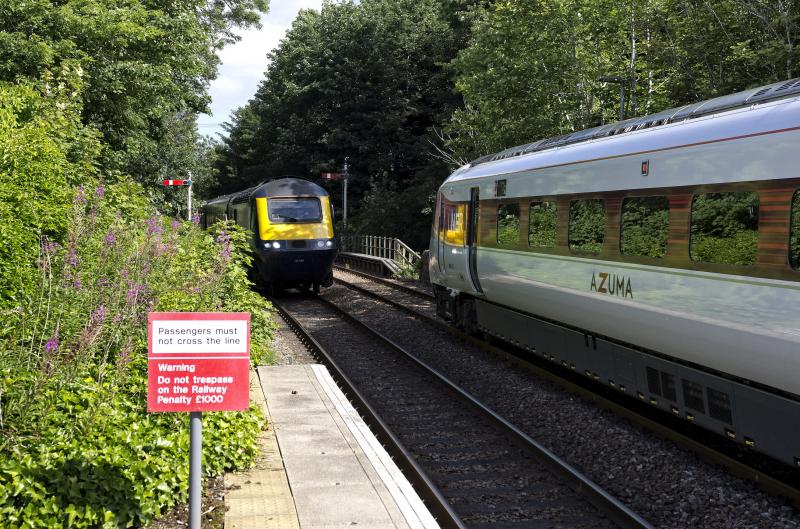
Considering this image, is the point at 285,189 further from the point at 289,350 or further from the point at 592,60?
the point at 592,60

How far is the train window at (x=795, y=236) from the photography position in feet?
19.6

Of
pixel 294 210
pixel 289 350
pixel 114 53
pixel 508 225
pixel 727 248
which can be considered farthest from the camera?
pixel 294 210

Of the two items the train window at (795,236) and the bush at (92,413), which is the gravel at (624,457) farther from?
the bush at (92,413)

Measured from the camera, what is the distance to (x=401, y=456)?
7.74m

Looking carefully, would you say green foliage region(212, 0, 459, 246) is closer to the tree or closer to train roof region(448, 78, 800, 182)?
the tree

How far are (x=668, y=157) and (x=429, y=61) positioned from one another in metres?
38.9

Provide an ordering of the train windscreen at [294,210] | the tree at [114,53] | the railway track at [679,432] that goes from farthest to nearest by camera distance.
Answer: the train windscreen at [294,210]
the tree at [114,53]
the railway track at [679,432]

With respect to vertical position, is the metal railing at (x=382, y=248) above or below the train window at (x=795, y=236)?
below

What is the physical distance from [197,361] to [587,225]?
Answer: 6281 millimetres

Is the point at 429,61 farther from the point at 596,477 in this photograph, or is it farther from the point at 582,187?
the point at 596,477

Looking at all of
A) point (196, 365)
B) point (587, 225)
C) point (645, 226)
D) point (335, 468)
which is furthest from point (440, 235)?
point (196, 365)

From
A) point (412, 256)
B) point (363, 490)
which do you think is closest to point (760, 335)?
point (363, 490)

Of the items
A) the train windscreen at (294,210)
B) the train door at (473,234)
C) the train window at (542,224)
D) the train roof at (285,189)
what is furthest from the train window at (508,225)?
the train roof at (285,189)

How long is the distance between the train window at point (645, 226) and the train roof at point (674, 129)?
21.7 inches
